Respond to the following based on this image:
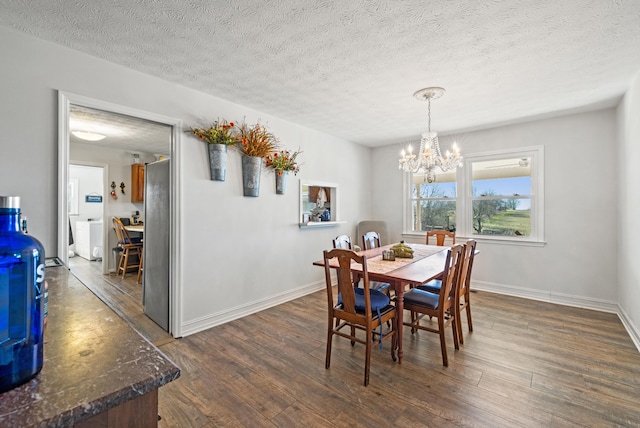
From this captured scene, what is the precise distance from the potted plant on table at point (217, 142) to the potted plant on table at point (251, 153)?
0.21 m

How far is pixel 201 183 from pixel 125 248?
3.34 meters

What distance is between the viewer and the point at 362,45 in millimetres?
2229

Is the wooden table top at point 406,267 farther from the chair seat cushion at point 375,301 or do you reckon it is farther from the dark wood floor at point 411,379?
the dark wood floor at point 411,379

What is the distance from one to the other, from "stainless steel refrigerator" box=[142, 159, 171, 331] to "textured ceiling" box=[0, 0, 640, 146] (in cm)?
112

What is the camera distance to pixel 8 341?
519mm

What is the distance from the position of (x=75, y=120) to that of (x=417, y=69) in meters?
4.19

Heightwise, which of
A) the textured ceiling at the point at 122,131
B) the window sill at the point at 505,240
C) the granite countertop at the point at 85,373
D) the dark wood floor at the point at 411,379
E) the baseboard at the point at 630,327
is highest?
the textured ceiling at the point at 122,131

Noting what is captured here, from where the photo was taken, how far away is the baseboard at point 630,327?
8.98 feet

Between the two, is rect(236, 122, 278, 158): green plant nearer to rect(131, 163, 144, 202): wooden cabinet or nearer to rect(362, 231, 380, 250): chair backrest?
rect(362, 231, 380, 250): chair backrest

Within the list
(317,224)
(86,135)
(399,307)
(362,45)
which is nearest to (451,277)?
(399,307)

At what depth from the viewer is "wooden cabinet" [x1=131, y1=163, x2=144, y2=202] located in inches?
232

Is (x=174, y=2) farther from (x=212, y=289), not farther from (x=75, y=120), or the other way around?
(x=75, y=120)

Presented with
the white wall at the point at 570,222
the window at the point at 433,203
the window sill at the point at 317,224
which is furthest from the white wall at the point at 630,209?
the window sill at the point at 317,224

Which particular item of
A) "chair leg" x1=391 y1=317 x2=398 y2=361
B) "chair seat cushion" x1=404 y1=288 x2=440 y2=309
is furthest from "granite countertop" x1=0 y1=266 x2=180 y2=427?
"chair seat cushion" x1=404 y1=288 x2=440 y2=309
